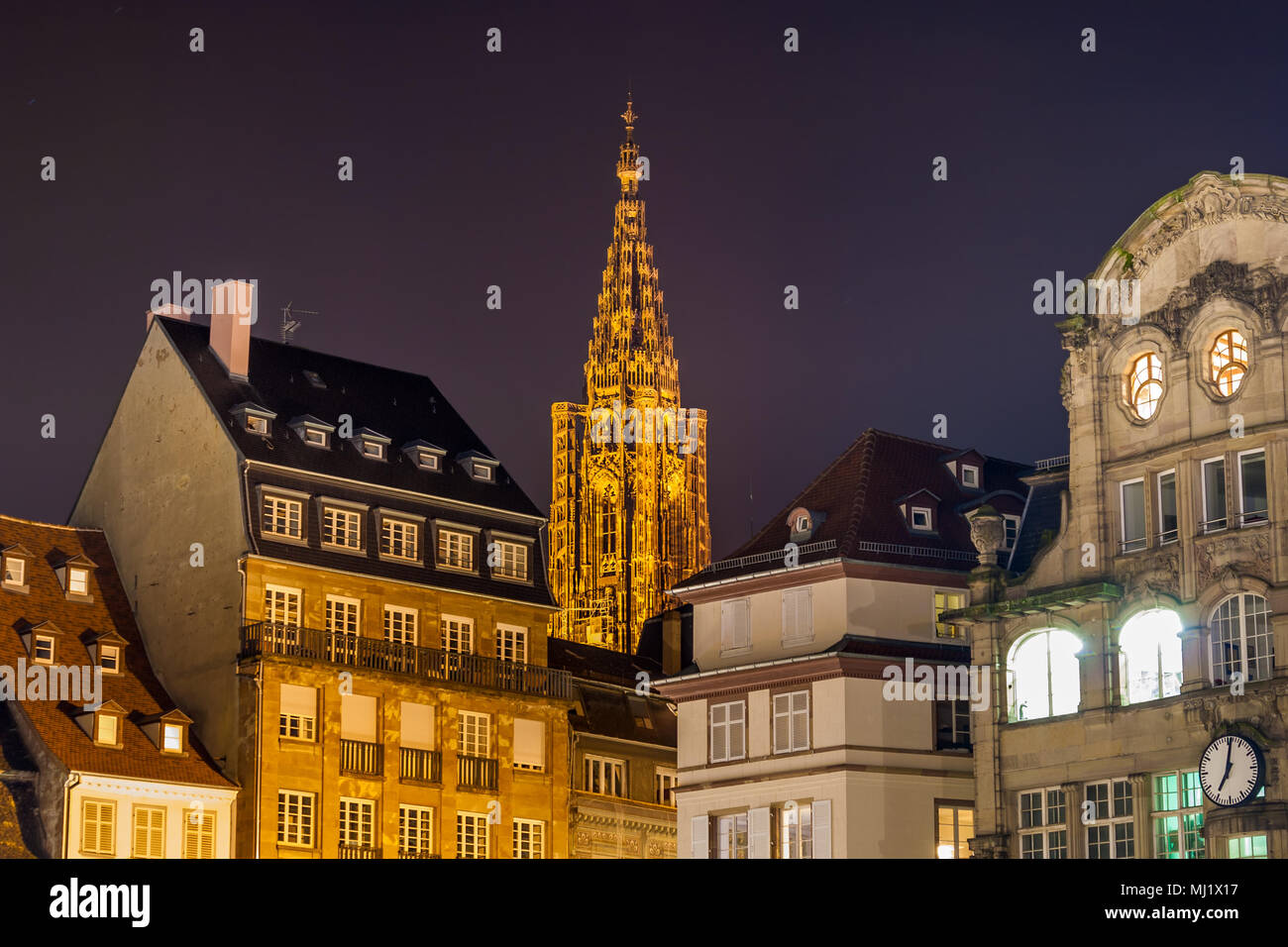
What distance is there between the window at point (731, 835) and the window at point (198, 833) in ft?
52.2

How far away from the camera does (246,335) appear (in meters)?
88.9

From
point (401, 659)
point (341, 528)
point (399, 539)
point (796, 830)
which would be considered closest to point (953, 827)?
point (796, 830)

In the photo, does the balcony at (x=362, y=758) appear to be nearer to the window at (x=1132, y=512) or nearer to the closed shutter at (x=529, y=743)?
the closed shutter at (x=529, y=743)

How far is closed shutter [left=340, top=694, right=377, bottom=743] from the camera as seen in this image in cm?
8300

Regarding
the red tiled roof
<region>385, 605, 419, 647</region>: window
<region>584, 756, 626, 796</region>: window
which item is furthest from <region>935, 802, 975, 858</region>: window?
the red tiled roof

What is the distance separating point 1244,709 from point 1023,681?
8322mm

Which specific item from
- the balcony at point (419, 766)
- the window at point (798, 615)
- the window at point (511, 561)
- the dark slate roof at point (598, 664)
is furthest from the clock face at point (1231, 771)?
the dark slate roof at point (598, 664)

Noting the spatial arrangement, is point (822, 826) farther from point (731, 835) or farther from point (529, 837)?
point (529, 837)

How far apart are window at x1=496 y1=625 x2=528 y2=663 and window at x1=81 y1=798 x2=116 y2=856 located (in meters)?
18.0

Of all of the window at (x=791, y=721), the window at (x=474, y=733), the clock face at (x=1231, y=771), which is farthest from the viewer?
the window at (x=474, y=733)

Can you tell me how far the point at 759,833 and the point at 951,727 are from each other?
22.6 feet

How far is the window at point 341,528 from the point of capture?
86.2m

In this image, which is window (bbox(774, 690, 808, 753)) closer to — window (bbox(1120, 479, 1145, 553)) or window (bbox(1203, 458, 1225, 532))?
window (bbox(1120, 479, 1145, 553))
